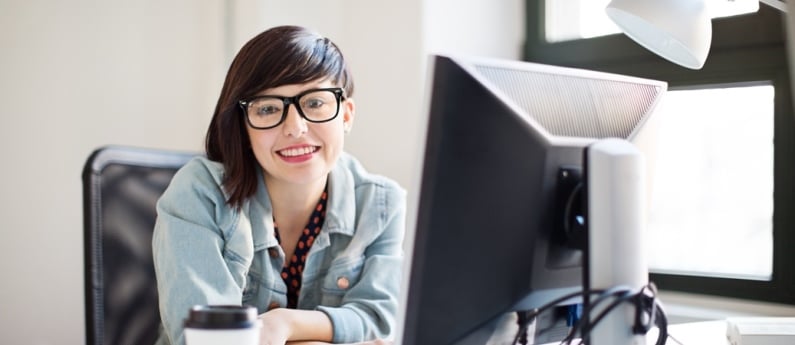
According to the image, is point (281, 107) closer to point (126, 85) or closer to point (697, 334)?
point (697, 334)

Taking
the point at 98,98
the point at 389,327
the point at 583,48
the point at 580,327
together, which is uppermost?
the point at 583,48

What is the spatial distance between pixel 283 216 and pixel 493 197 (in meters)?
0.73

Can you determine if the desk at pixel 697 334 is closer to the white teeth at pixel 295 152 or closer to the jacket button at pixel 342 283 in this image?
the jacket button at pixel 342 283

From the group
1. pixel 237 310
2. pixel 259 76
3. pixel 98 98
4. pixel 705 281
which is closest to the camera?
pixel 237 310

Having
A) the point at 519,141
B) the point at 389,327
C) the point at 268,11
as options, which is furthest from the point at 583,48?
the point at 519,141

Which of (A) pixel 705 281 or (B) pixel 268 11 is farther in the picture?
(B) pixel 268 11

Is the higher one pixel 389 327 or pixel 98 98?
pixel 98 98

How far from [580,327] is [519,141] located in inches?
8.2

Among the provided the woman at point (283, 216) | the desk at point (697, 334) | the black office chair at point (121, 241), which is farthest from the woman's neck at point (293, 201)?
the desk at point (697, 334)

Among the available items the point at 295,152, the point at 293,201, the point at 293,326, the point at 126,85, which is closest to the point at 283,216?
the point at 293,201

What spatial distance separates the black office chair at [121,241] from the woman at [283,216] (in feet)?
0.22

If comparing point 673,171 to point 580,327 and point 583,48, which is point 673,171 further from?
point 580,327

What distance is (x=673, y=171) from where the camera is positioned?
2027mm

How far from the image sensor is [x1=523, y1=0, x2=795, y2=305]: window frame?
70.0 inches
